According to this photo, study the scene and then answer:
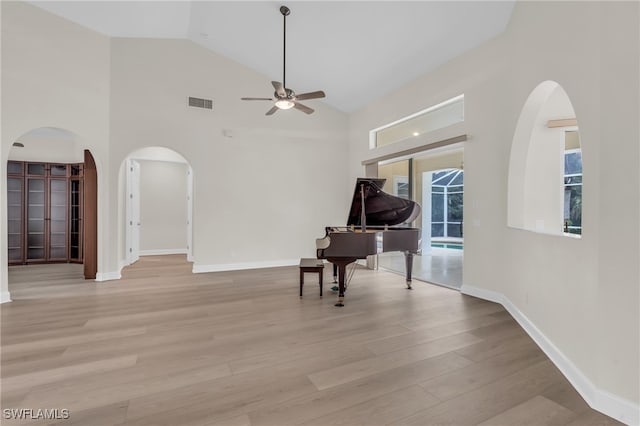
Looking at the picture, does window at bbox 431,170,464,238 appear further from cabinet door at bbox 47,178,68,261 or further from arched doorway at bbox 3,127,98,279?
cabinet door at bbox 47,178,68,261

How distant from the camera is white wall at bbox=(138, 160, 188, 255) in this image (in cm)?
831

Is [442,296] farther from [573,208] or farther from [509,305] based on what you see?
[573,208]

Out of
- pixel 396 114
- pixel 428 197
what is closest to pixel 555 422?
pixel 396 114

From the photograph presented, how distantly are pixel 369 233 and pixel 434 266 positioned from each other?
350 cm

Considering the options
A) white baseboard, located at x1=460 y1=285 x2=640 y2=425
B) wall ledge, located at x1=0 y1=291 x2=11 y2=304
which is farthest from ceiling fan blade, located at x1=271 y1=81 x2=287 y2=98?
wall ledge, located at x1=0 y1=291 x2=11 y2=304

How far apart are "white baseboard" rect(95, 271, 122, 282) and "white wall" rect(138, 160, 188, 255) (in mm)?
3106

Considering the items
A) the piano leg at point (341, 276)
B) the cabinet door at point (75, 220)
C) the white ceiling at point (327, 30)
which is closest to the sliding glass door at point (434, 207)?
the white ceiling at point (327, 30)

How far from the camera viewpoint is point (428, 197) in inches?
364

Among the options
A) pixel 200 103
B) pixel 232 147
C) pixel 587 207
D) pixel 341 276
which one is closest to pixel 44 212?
pixel 200 103

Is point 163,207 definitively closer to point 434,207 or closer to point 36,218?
point 36,218

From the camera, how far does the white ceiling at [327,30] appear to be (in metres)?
3.94

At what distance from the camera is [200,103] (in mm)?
5934

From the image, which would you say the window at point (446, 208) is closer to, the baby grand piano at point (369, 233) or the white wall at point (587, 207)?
the baby grand piano at point (369, 233)

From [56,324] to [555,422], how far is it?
4561mm
